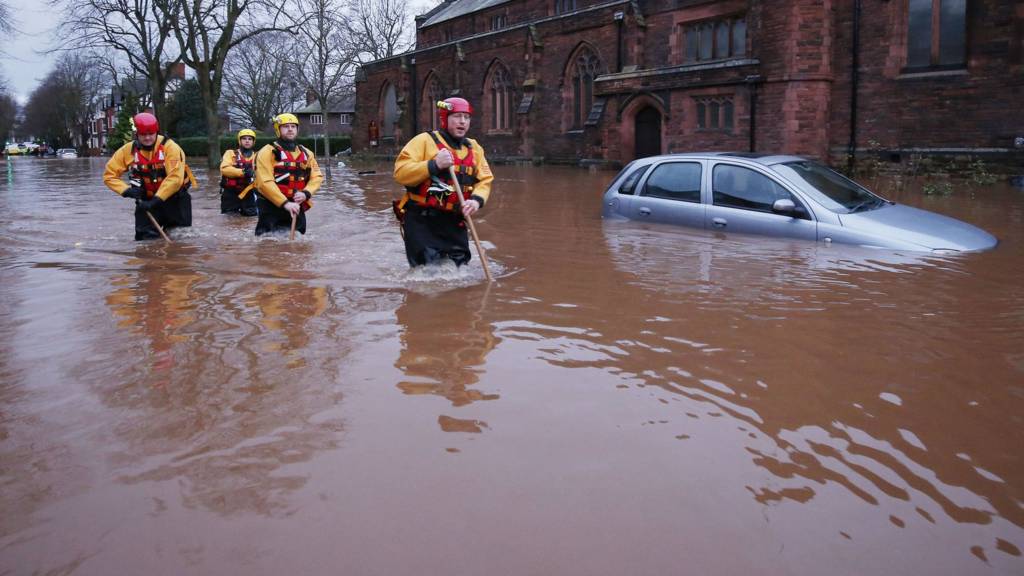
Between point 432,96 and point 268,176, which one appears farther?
point 432,96

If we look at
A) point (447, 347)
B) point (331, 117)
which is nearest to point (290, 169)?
point (447, 347)

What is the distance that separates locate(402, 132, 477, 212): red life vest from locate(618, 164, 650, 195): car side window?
11.4 feet

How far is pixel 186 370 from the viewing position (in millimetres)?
4957

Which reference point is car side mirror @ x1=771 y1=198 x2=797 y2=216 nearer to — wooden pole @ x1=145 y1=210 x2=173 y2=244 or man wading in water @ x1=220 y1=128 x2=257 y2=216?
wooden pole @ x1=145 y1=210 x2=173 y2=244

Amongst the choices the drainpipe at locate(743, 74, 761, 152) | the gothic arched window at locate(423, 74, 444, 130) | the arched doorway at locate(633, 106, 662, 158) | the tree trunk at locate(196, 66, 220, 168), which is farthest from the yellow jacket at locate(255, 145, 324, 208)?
the gothic arched window at locate(423, 74, 444, 130)

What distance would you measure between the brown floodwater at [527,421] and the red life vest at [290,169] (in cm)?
252

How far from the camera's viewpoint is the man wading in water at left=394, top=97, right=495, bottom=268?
7.15m

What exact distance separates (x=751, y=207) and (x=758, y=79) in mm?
15056

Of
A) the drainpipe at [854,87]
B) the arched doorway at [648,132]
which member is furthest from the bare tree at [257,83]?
the drainpipe at [854,87]

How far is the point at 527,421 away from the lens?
4.10 meters

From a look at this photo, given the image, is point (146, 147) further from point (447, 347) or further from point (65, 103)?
point (65, 103)

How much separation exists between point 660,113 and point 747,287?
21.3m

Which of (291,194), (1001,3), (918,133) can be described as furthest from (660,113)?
(291,194)

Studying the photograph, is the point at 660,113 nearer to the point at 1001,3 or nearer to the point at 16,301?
the point at 1001,3
